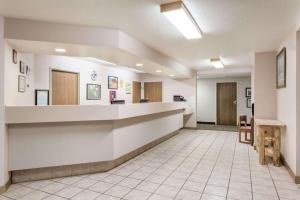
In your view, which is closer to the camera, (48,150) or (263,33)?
(48,150)

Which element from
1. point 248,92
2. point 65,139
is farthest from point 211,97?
point 65,139

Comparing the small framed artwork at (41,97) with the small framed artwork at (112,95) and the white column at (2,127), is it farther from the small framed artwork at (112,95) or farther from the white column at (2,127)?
the small framed artwork at (112,95)

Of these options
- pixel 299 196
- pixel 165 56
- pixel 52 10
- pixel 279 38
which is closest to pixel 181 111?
pixel 165 56

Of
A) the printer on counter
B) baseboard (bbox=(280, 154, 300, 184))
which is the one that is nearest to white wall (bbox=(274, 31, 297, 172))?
baseboard (bbox=(280, 154, 300, 184))

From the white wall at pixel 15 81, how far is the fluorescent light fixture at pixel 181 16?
2399 millimetres

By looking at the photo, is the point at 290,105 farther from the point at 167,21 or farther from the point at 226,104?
the point at 226,104

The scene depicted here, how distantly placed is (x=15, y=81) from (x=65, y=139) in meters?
1.32

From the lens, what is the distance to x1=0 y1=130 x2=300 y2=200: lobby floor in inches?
104

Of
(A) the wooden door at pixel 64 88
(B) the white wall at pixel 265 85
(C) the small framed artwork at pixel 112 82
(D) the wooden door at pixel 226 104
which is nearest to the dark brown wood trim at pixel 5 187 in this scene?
(A) the wooden door at pixel 64 88

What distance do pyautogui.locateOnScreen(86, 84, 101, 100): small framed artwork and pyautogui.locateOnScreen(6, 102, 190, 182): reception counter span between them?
8.12 ft

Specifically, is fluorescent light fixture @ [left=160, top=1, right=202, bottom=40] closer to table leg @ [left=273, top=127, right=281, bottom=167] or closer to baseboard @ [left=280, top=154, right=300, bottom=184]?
table leg @ [left=273, top=127, right=281, bottom=167]

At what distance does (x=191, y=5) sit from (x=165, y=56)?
2.83 m

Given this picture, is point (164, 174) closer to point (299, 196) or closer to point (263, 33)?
point (299, 196)

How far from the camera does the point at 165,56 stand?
5.20 m
